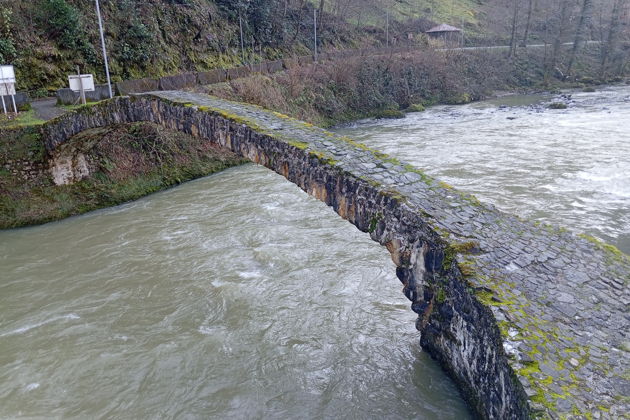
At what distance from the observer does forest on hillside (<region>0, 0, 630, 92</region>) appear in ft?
61.3

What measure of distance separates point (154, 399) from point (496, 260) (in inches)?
178

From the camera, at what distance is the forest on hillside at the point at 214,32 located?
18.7m

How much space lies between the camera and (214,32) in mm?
26672

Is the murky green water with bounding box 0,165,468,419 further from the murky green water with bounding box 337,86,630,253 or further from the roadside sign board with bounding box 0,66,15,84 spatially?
the murky green water with bounding box 337,86,630,253

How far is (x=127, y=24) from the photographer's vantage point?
22.0 meters

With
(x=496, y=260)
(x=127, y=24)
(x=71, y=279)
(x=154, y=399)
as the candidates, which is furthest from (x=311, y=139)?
(x=127, y=24)

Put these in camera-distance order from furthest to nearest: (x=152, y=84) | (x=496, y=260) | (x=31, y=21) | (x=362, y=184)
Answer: (x=31, y=21), (x=152, y=84), (x=362, y=184), (x=496, y=260)

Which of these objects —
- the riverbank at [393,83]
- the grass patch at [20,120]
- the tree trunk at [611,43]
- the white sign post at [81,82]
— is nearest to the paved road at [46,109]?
the grass patch at [20,120]

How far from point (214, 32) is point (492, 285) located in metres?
25.8

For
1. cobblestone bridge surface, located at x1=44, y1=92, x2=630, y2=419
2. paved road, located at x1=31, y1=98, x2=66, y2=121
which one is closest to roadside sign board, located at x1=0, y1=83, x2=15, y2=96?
paved road, located at x1=31, y1=98, x2=66, y2=121

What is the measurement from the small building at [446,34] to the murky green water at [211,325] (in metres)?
35.6

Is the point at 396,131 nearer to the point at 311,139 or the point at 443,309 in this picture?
the point at 311,139

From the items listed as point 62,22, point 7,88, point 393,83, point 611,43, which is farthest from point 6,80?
point 611,43

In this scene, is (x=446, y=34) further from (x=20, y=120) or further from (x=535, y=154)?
(x=20, y=120)
